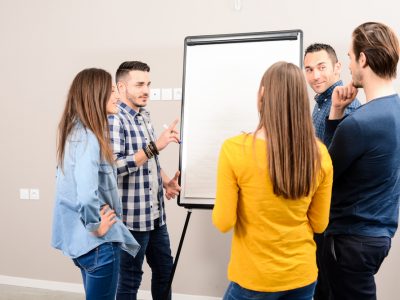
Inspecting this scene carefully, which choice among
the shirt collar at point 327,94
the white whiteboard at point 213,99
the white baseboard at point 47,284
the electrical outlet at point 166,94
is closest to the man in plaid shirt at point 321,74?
the shirt collar at point 327,94

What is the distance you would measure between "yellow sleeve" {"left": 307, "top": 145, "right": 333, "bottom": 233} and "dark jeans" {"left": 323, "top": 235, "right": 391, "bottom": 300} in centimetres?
12

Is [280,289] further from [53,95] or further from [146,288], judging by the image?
[53,95]

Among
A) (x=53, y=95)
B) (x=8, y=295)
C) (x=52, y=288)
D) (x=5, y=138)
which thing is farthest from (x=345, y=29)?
(x=8, y=295)

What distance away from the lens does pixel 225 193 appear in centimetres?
112

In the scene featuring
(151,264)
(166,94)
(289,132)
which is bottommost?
(151,264)

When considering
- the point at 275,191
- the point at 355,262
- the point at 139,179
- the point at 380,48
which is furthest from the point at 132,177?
the point at 380,48

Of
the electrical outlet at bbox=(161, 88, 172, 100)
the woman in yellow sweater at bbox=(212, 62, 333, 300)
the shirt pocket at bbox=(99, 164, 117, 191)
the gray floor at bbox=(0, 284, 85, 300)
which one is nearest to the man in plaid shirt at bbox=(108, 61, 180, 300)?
the shirt pocket at bbox=(99, 164, 117, 191)

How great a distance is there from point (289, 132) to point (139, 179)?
0.95m

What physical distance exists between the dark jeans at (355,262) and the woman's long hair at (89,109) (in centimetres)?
86

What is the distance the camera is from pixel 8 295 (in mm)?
2793

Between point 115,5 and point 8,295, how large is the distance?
219 centimetres

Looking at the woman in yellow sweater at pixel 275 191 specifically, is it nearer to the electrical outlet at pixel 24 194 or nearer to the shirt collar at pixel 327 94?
the shirt collar at pixel 327 94

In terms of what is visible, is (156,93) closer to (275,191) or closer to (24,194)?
(24,194)

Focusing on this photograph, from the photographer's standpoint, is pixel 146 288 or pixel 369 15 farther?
pixel 146 288
